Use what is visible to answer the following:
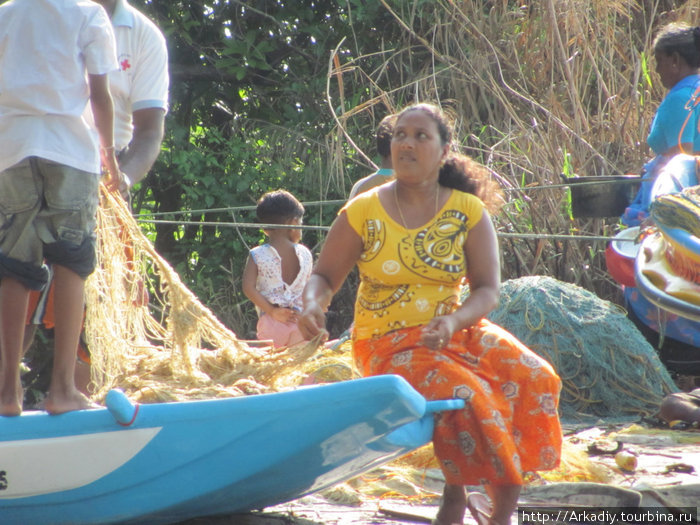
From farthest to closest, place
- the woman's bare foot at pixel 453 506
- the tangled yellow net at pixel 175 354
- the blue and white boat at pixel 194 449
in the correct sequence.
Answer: the tangled yellow net at pixel 175 354 < the woman's bare foot at pixel 453 506 < the blue and white boat at pixel 194 449

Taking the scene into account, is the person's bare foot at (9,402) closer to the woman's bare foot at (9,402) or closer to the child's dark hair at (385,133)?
the woman's bare foot at (9,402)

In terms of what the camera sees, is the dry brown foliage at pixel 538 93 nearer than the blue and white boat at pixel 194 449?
No

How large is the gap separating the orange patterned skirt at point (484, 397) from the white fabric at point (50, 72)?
105cm

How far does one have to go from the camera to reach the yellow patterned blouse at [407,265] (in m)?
2.67

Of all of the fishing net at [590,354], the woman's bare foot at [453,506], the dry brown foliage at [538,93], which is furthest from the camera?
the dry brown foliage at [538,93]

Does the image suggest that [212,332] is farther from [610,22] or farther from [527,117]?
[610,22]

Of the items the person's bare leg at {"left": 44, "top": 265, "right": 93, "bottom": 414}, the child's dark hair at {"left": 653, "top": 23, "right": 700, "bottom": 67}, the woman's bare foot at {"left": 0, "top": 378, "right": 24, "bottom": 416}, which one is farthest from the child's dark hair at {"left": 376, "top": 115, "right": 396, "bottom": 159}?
the child's dark hair at {"left": 653, "top": 23, "right": 700, "bottom": 67}

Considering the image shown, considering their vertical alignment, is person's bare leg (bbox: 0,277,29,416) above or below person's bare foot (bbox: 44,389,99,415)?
above

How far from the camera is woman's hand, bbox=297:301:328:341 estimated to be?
2535mm

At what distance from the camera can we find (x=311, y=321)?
2531 mm

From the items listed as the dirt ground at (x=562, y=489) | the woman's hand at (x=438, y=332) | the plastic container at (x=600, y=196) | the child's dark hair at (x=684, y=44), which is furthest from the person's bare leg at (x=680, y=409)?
the woman's hand at (x=438, y=332)

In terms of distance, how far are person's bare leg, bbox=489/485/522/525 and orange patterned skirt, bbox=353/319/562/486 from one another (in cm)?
4

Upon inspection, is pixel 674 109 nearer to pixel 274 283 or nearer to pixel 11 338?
pixel 274 283

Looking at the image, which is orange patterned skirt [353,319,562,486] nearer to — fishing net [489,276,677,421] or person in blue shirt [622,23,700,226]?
fishing net [489,276,677,421]
